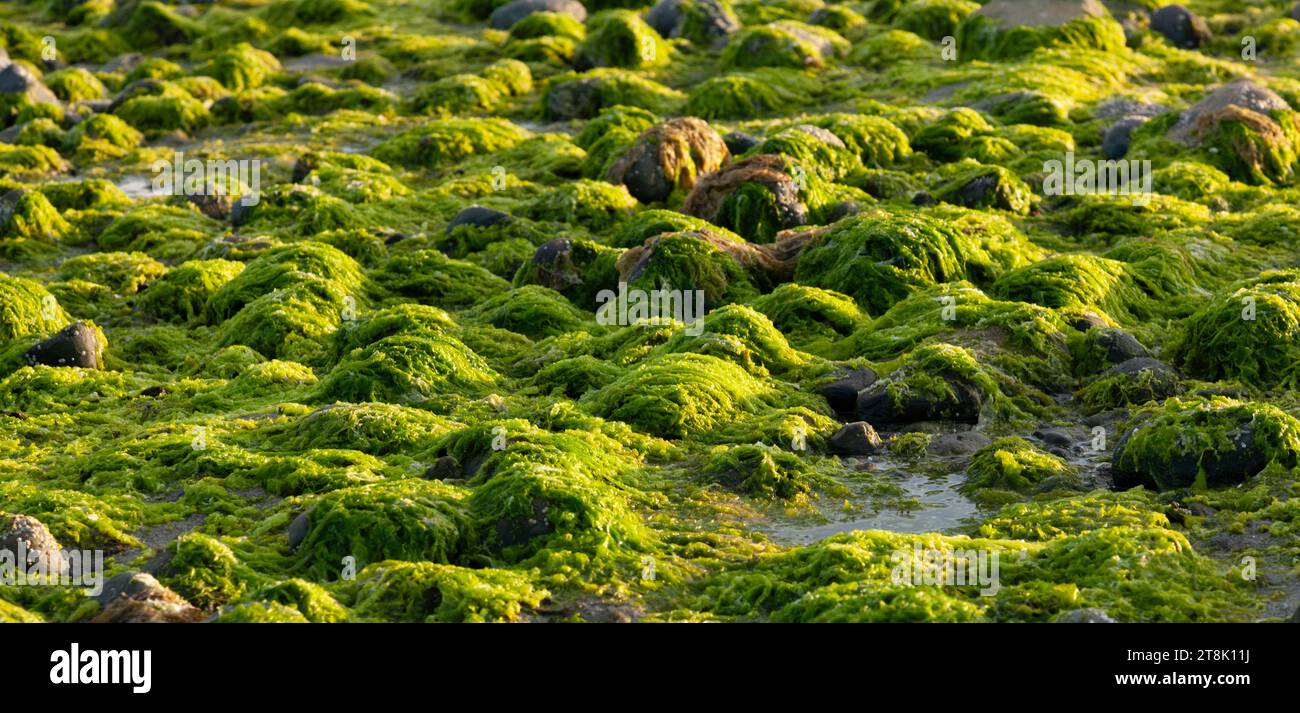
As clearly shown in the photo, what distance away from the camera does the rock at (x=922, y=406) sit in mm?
10898

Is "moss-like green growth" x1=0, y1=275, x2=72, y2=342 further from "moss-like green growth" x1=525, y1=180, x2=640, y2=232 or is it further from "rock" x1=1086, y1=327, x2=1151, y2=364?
"rock" x1=1086, y1=327, x2=1151, y2=364

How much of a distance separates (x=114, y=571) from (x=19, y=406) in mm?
3458

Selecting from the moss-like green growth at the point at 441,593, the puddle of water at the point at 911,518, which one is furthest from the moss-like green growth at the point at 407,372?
the puddle of water at the point at 911,518

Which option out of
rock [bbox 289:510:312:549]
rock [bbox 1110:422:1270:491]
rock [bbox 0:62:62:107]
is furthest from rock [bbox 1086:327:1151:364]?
rock [bbox 0:62:62:107]

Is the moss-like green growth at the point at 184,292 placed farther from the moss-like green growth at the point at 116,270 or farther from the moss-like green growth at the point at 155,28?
the moss-like green growth at the point at 155,28

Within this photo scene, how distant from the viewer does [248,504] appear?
9703 millimetres

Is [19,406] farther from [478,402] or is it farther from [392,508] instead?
[392,508]

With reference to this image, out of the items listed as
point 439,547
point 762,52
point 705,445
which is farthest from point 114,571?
point 762,52

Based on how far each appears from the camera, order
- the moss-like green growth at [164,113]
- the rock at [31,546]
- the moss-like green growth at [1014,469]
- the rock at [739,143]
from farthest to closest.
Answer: the moss-like green growth at [164,113] < the rock at [739,143] < the moss-like green growth at [1014,469] < the rock at [31,546]

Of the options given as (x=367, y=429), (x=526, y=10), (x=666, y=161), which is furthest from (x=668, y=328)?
(x=526, y=10)

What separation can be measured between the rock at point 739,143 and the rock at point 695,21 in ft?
22.7

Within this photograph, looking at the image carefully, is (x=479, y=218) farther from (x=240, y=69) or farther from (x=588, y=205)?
(x=240, y=69)
